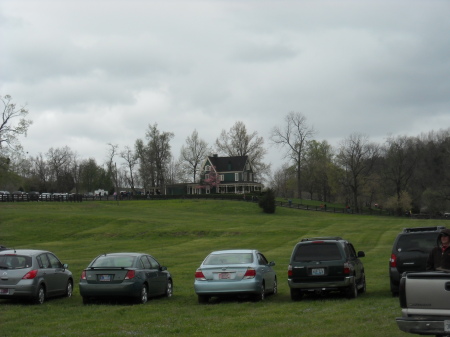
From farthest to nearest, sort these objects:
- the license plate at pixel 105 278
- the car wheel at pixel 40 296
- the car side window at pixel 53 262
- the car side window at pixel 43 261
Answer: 1. the car side window at pixel 53 262
2. the car side window at pixel 43 261
3. the car wheel at pixel 40 296
4. the license plate at pixel 105 278

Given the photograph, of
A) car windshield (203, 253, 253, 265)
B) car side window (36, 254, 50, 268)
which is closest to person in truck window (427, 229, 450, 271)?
car windshield (203, 253, 253, 265)

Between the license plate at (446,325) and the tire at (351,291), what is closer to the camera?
the license plate at (446,325)

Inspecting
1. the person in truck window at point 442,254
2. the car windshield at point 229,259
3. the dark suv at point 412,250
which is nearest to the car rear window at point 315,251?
the car windshield at point 229,259

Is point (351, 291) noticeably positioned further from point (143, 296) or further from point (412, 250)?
point (143, 296)

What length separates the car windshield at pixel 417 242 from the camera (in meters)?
16.9

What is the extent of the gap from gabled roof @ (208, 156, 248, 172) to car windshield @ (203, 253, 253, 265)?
4134 inches

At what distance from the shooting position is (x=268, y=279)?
18.3 m

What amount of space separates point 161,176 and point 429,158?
171 ft

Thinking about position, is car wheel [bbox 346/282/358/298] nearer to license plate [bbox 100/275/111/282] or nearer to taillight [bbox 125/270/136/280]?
taillight [bbox 125/270/136/280]

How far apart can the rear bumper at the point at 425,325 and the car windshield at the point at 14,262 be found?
1196 centimetres

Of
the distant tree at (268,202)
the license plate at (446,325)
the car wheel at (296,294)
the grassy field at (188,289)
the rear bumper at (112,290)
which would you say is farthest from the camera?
the distant tree at (268,202)

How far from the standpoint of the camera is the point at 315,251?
56.4ft

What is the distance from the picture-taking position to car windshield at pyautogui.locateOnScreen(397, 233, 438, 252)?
16.9m

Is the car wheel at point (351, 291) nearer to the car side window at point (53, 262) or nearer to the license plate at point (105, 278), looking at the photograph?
the license plate at point (105, 278)
